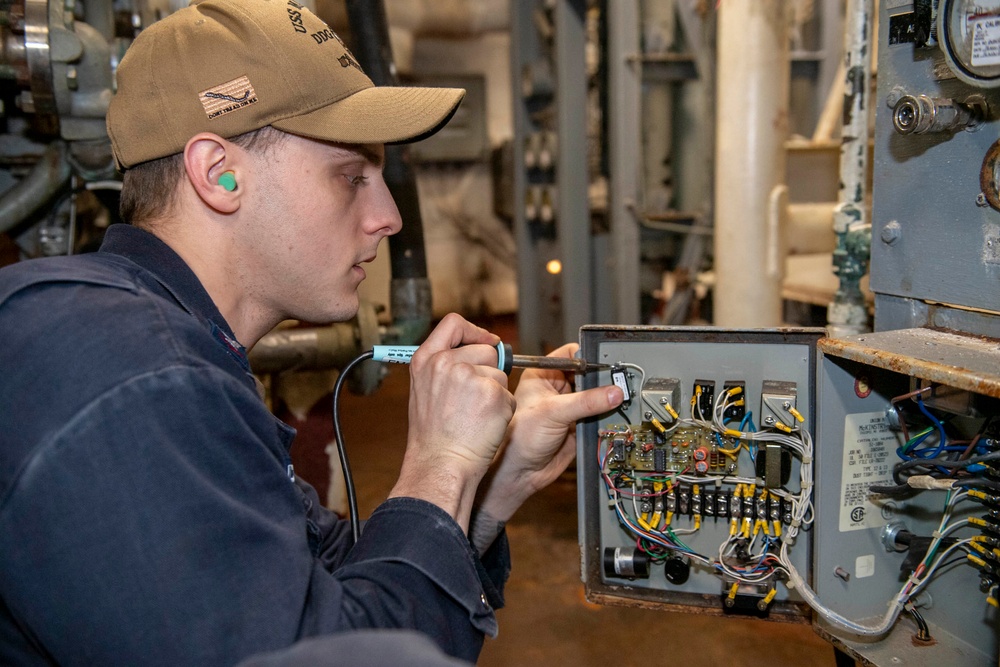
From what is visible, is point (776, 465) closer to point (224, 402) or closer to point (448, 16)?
point (224, 402)

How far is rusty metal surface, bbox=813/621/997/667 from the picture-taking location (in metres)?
0.98

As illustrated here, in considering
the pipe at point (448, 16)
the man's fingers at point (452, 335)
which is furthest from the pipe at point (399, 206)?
the pipe at point (448, 16)

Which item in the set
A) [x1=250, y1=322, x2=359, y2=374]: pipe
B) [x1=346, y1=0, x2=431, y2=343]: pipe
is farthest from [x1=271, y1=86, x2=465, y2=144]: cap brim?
[x1=250, y1=322, x2=359, y2=374]: pipe

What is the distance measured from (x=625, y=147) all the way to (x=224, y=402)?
7.95ft

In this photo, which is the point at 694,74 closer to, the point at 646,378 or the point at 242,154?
the point at 646,378

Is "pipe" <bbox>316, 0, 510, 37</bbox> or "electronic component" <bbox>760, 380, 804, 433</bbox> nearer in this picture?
"electronic component" <bbox>760, 380, 804, 433</bbox>

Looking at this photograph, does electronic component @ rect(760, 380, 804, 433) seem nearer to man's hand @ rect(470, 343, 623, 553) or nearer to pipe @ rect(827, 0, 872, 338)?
man's hand @ rect(470, 343, 623, 553)

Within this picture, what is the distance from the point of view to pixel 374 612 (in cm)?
75

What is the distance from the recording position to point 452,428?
91 centimetres

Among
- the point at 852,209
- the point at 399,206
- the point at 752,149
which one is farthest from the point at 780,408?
the point at 752,149

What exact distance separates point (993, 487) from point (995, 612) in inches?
9.2

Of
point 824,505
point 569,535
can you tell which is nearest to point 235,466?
point 824,505

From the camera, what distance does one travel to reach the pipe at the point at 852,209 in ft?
4.88

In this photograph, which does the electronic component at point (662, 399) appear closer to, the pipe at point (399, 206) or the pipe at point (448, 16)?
the pipe at point (399, 206)
